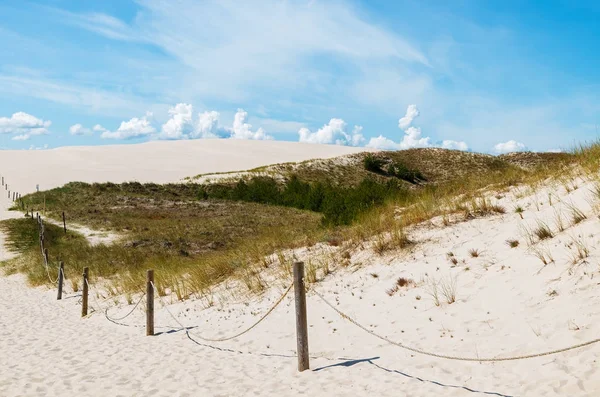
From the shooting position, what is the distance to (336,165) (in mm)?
67250

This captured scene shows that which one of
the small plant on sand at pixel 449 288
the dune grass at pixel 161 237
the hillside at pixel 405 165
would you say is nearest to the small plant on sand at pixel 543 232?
the small plant on sand at pixel 449 288

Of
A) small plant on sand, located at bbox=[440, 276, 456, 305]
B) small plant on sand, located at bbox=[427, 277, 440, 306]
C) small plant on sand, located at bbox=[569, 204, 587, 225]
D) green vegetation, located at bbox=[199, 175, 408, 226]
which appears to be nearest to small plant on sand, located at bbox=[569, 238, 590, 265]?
small plant on sand, located at bbox=[569, 204, 587, 225]

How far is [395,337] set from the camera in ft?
27.1

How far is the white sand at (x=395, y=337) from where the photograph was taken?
643 cm

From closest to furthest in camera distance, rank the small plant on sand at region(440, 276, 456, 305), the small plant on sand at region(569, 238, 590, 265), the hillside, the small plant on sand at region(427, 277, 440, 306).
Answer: the small plant on sand at region(569, 238, 590, 265) < the small plant on sand at region(440, 276, 456, 305) < the small plant on sand at region(427, 277, 440, 306) < the hillside

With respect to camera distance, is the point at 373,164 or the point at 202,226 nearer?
the point at 202,226

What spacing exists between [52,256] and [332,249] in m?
17.4

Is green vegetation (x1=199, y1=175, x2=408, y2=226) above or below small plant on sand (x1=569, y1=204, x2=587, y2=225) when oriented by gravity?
above

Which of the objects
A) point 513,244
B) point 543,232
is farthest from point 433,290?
point 543,232

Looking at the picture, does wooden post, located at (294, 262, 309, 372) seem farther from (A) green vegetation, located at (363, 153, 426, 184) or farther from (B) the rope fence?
(A) green vegetation, located at (363, 153, 426, 184)

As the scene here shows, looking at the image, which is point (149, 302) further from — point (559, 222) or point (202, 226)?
point (202, 226)

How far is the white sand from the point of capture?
21.1 feet

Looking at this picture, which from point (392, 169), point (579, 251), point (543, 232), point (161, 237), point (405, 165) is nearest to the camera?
point (579, 251)

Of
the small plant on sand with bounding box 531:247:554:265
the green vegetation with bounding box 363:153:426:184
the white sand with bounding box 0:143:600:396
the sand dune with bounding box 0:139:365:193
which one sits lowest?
the white sand with bounding box 0:143:600:396
